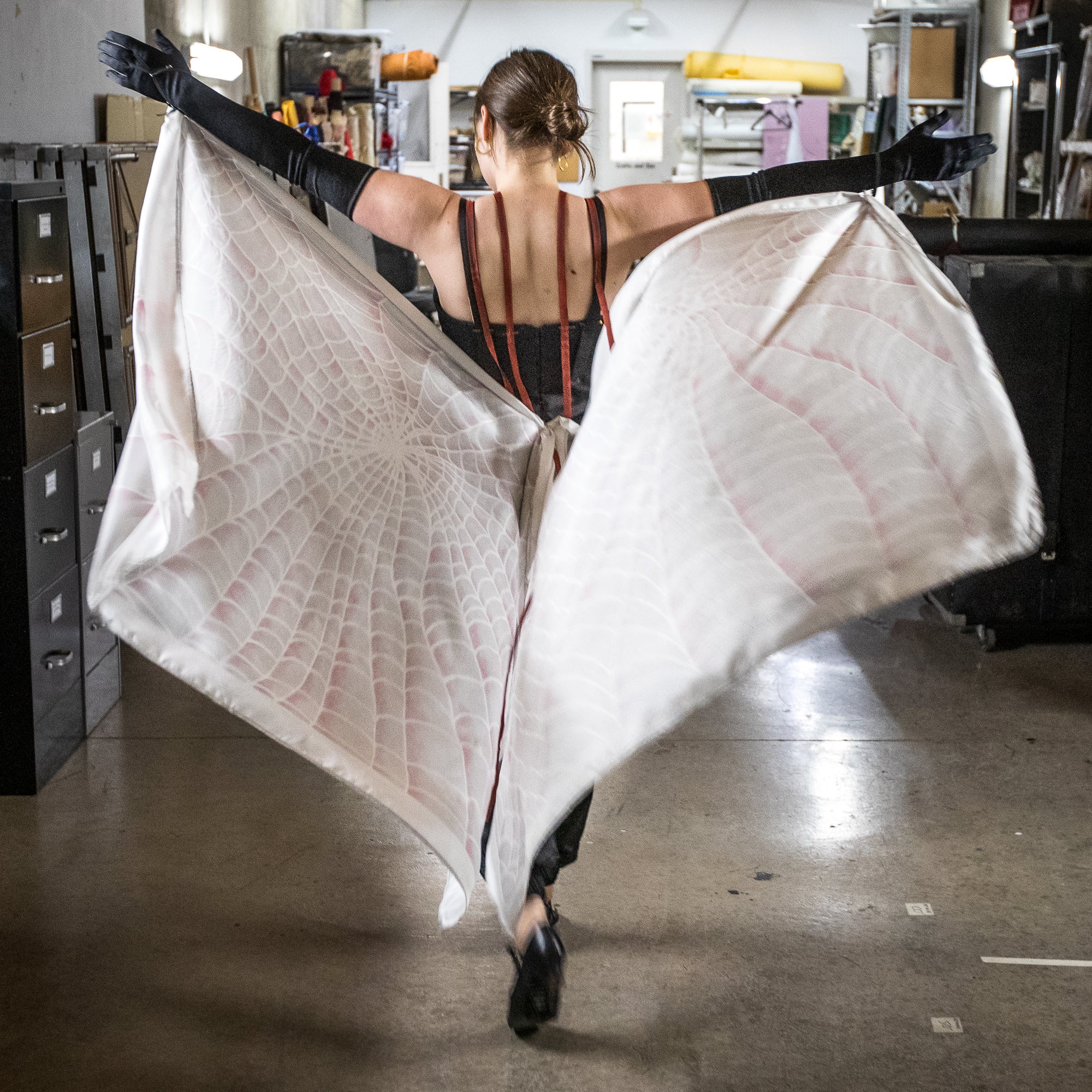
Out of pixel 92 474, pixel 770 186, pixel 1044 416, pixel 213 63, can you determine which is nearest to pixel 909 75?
pixel 213 63

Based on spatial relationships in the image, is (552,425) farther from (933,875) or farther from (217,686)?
(933,875)

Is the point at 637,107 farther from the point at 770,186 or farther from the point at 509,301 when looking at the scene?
the point at 509,301

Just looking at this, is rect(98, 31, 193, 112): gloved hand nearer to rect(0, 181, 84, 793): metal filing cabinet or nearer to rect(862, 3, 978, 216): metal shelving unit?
rect(0, 181, 84, 793): metal filing cabinet

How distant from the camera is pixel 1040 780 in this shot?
9.41ft

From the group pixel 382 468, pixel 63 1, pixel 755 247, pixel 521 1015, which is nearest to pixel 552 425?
pixel 382 468

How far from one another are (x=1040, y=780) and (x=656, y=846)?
97cm

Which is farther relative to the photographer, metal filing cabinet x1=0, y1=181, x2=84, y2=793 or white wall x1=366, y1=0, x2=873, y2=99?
white wall x1=366, y1=0, x2=873, y2=99

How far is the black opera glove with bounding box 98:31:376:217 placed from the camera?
1.87m

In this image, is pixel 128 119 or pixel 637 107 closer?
pixel 128 119

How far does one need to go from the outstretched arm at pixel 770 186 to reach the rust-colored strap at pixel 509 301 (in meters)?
0.16

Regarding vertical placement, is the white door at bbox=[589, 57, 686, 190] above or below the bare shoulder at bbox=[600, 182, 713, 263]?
above

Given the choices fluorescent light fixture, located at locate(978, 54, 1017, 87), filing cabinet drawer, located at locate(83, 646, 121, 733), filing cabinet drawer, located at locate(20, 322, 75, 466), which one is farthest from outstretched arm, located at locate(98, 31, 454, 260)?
fluorescent light fixture, located at locate(978, 54, 1017, 87)

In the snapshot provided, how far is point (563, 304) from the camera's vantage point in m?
1.92

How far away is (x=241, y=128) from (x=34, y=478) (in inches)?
48.0
